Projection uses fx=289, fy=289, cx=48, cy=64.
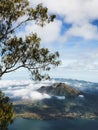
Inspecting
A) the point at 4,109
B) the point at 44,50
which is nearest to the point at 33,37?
the point at 44,50

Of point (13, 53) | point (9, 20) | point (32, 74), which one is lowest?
point (32, 74)

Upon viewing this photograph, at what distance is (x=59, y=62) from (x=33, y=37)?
15.5 feet

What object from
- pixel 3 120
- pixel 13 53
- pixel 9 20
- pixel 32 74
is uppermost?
pixel 9 20

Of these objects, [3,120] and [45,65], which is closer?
[3,120]

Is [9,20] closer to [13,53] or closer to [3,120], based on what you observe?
[13,53]

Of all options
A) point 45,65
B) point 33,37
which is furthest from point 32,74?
point 33,37

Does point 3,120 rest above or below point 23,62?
below

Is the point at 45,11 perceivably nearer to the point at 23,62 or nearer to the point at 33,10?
the point at 33,10

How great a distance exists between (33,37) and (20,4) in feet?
14.8

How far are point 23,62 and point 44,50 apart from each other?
10.5 ft

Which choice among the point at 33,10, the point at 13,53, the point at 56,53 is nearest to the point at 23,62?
the point at 13,53

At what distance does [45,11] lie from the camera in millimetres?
37594

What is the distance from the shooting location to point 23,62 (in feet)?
124

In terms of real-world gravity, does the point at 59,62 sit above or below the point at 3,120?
above
